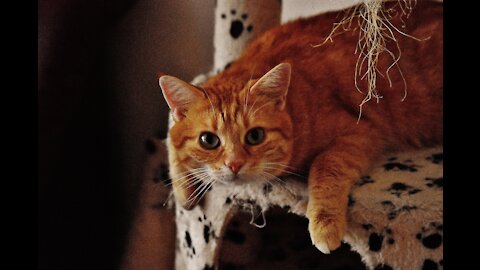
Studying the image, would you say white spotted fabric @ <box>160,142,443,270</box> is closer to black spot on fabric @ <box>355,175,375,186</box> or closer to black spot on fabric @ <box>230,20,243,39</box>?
black spot on fabric @ <box>355,175,375,186</box>

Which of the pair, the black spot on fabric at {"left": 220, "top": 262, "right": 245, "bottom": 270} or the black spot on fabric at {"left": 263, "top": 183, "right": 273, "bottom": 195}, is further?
the black spot on fabric at {"left": 220, "top": 262, "right": 245, "bottom": 270}

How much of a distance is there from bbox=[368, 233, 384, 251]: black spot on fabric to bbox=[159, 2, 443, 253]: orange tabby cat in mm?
46

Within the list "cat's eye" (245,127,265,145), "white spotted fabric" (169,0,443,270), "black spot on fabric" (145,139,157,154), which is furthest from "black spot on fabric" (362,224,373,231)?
"black spot on fabric" (145,139,157,154)

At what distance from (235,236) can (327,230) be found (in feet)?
0.78

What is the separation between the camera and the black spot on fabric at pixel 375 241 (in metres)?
0.79

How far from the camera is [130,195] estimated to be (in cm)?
103

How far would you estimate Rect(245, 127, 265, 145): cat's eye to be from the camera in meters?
0.86

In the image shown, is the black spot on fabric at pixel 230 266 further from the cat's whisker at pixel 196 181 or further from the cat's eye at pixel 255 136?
the cat's eye at pixel 255 136

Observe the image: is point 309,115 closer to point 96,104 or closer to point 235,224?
point 235,224

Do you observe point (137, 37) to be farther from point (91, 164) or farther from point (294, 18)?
point (294, 18)

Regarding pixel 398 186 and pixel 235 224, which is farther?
pixel 235 224

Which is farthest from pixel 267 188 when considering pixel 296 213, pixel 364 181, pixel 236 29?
pixel 236 29

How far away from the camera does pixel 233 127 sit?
85cm

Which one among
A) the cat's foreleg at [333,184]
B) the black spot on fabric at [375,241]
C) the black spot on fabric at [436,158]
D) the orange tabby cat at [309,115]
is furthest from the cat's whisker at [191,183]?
the black spot on fabric at [436,158]
